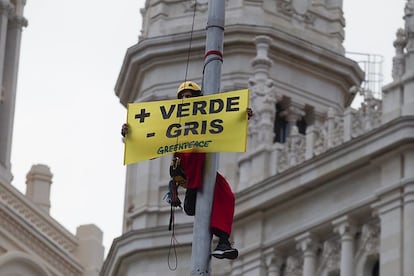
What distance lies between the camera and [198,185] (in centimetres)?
1592

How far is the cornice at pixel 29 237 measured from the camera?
2562 inches

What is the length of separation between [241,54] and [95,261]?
21.4 m

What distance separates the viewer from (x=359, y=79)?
46531 mm

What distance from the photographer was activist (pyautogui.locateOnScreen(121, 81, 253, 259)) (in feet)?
52.0

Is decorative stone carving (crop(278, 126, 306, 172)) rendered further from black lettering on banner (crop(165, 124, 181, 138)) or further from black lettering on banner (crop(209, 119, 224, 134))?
black lettering on banner (crop(209, 119, 224, 134))

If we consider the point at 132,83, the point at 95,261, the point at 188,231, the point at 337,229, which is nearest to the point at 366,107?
the point at 337,229

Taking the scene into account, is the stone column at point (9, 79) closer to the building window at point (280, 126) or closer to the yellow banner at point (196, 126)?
the building window at point (280, 126)

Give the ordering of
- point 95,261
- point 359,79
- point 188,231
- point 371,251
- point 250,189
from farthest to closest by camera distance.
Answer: point 95,261
point 359,79
point 188,231
point 250,189
point 371,251

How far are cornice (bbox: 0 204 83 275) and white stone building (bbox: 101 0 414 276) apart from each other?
58.6 feet

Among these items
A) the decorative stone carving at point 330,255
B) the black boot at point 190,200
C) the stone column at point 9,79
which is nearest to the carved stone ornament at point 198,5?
the decorative stone carving at point 330,255

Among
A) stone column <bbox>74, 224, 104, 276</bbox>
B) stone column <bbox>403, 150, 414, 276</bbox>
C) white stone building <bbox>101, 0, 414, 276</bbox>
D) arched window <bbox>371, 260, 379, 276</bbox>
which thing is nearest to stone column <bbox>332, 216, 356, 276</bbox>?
white stone building <bbox>101, 0, 414, 276</bbox>

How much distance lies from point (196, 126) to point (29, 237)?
4970 centimetres

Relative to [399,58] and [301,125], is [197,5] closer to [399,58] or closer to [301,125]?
[301,125]

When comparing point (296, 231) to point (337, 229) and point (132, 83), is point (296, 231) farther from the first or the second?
point (132, 83)
